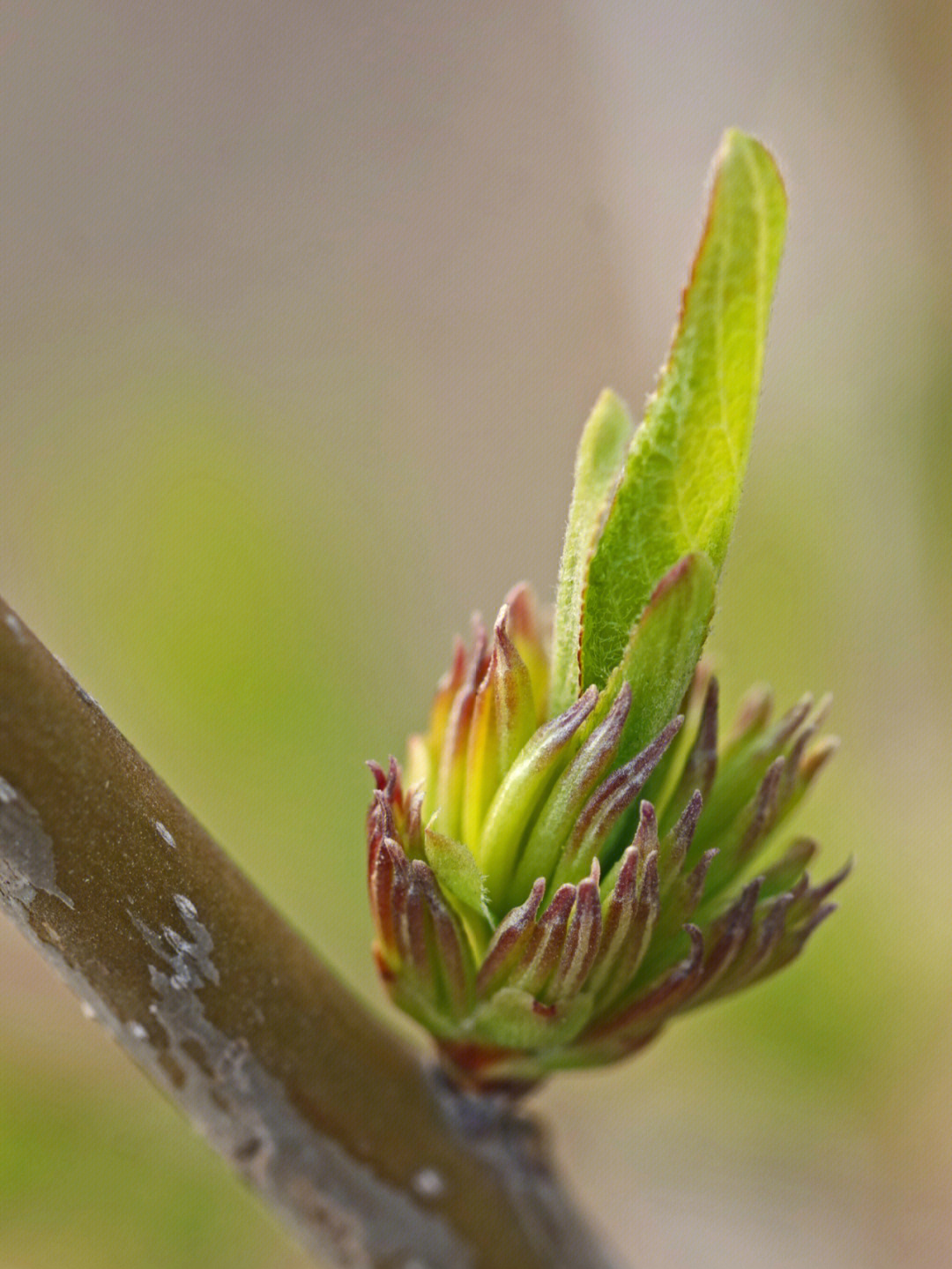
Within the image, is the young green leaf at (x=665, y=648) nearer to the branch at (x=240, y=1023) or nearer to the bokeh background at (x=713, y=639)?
the branch at (x=240, y=1023)

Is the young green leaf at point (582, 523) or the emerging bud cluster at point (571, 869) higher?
the young green leaf at point (582, 523)

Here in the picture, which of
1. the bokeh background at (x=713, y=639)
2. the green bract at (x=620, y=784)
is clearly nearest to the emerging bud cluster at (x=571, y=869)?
the green bract at (x=620, y=784)

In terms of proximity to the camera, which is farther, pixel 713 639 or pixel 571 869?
pixel 713 639

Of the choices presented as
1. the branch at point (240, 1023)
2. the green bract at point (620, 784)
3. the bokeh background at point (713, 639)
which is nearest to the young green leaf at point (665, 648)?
the green bract at point (620, 784)

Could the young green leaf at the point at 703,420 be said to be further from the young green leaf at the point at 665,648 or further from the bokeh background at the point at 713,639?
the bokeh background at the point at 713,639

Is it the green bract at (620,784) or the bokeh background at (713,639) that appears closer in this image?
the green bract at (620,784)

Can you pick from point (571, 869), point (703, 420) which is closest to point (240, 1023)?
point (571, 869)

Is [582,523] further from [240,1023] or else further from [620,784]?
[240,1023]
